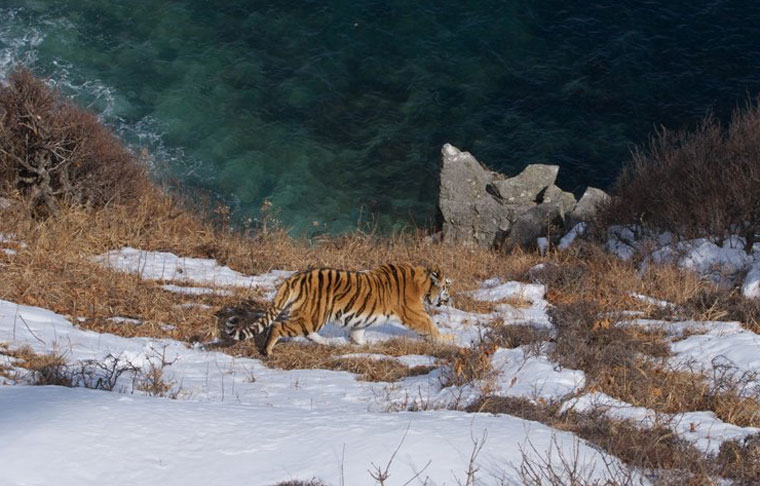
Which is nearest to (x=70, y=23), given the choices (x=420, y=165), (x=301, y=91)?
(x=301, y=91)

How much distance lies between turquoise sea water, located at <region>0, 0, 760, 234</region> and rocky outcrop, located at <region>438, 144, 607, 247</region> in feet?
5.71

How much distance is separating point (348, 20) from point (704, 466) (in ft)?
66.2

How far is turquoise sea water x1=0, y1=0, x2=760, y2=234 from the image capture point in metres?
20.8

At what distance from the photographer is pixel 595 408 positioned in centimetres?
719

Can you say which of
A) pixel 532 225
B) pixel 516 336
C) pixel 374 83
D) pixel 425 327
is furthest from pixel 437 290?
pixel 374 83

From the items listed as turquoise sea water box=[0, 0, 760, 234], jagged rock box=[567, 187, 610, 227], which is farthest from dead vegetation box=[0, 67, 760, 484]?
turquoise sea water box=[0, 0, 760, 234]

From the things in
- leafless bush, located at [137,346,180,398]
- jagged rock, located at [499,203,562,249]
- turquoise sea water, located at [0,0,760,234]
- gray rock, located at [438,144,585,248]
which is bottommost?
leafless bush, located at [137,346,180,398]

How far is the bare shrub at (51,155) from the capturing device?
13.1m

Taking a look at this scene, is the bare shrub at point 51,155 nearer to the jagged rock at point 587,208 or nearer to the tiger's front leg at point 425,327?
the tiger's front leg at point 425,327

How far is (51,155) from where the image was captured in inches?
534

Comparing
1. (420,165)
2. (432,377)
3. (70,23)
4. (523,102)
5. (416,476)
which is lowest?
(416,476)

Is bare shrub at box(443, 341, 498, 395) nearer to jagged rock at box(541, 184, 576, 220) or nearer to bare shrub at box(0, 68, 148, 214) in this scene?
bare shrub at box(0, 68, 148, 214)

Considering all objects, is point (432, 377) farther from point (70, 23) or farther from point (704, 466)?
point (70, 23)

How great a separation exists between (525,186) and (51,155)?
826 cm
